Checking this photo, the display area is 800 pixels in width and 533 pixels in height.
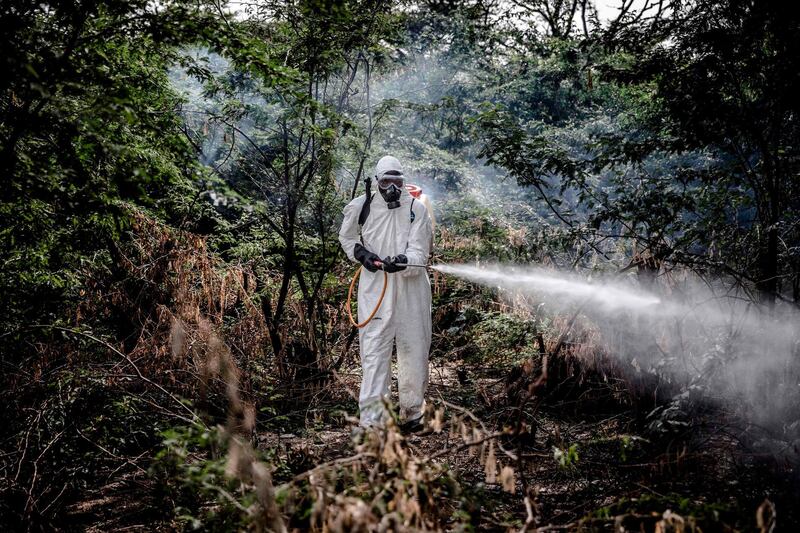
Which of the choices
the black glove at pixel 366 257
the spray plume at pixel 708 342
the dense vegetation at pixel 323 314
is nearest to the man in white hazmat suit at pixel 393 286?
the black glove at pixel 366 257

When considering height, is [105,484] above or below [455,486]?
below

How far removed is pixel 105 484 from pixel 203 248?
8.71ft

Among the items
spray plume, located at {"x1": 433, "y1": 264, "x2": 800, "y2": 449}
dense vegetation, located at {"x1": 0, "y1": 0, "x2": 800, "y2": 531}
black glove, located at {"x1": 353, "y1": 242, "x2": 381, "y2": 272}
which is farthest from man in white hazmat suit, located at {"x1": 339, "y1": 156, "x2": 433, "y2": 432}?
dense vegetation, located at {"x1": 0, "y1": 0, "x2": 800, "y2": 531}

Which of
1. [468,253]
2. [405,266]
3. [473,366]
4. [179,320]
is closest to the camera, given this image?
[405,266]

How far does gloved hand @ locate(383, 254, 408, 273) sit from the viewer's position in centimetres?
420

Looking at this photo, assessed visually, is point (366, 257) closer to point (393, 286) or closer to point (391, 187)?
point (393, 286)

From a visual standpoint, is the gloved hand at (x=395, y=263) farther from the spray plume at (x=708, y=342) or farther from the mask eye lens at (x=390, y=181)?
the mask eye lens at (x=390, y=181)

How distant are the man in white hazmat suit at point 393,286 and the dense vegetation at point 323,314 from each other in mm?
476

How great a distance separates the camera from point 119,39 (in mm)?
3357

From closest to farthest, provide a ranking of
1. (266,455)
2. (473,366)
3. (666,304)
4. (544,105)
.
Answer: (266,455)
(666,304)
(473,366)
(544,105)

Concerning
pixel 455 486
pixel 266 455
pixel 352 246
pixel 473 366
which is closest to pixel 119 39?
pixel 352 246

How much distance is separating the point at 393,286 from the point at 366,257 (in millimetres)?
308

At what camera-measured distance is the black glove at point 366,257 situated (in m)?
4.36

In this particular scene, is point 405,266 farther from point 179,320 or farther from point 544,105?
point 544,105
